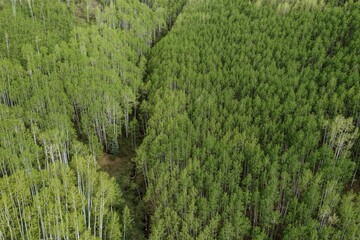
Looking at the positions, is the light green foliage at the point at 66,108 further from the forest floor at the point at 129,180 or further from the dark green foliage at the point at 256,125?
the dark green foliage at the point at 256,125

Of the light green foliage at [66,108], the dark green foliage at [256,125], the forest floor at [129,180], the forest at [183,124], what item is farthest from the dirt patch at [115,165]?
the dark green foliage at [256,125]

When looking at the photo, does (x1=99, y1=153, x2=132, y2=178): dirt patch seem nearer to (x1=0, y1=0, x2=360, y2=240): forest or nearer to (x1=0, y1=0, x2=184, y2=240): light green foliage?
(x1=0, y1=0, x2=360, y2=240): forest

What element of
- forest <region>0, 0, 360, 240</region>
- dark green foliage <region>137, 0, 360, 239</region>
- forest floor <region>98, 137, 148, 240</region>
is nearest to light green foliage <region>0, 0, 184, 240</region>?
forest <region>0, 0, 360, 240</region>

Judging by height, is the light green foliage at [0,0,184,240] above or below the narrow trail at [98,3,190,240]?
above

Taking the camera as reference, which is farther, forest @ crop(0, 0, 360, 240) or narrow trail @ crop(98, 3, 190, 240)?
narrow trail @ crop(98, 3, 190, 240)

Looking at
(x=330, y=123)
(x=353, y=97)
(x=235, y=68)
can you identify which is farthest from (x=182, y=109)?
(x=353, y=97)

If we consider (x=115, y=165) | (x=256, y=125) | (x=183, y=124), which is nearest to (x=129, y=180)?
(x=115, y=165)

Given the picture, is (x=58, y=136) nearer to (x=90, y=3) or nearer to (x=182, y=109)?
(x=182, y=109)

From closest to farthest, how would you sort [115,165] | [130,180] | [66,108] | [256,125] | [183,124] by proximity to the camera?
[130,180], [256,125], [183,124], [115,165], [66,108]

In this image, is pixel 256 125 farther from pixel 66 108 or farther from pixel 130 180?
pixel 66 108
